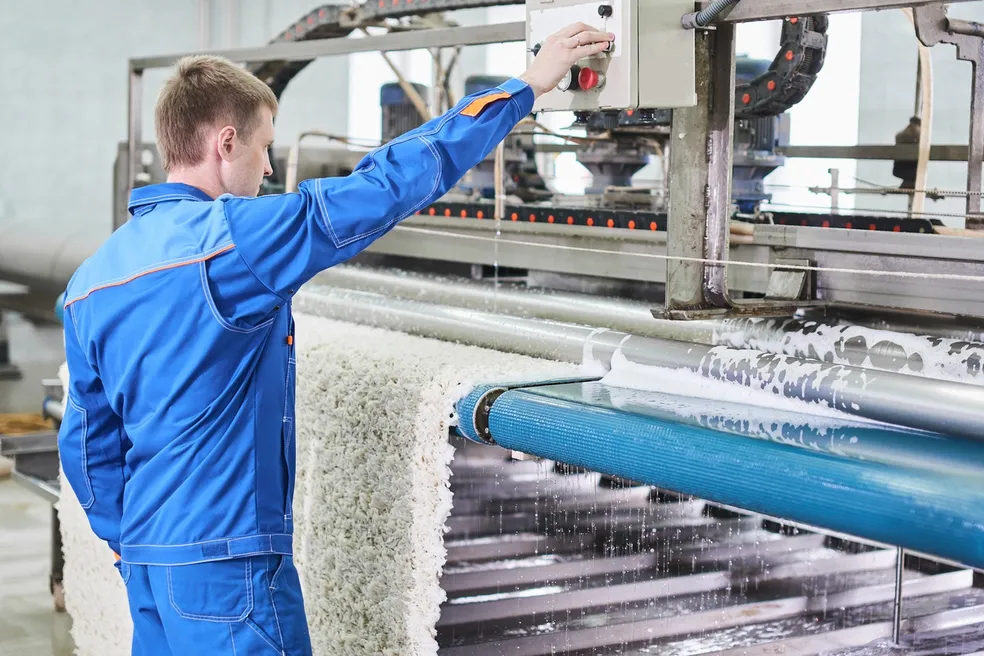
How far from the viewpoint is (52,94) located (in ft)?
16.1

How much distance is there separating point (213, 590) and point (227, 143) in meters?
0.49

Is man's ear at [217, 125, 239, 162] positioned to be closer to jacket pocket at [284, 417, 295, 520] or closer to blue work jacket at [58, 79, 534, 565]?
blue work jacket at [58, 79, 534, 565]

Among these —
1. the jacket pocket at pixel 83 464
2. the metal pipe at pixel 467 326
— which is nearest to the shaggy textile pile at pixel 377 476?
the metal pipe at pixel 467 326

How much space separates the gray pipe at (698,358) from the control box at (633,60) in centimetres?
32

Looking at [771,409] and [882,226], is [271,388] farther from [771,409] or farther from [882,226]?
[882,226]

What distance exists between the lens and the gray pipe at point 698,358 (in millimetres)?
1081

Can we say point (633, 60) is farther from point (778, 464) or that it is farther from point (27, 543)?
point (27, 543)

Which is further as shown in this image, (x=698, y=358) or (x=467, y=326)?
(x=467, y=326)

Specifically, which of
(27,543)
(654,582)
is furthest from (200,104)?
(27,543)

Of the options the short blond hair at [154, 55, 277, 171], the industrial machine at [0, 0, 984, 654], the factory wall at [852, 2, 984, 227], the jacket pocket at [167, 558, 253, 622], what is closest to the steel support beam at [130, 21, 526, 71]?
the industrial machine at [0, 0, 984, 654]

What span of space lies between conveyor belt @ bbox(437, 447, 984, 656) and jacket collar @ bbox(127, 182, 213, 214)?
0.87 metres


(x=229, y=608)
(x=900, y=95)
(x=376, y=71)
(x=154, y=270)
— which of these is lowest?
(x=229, y=608)

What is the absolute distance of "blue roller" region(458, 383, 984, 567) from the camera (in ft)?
2.85

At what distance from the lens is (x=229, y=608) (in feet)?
3.86
